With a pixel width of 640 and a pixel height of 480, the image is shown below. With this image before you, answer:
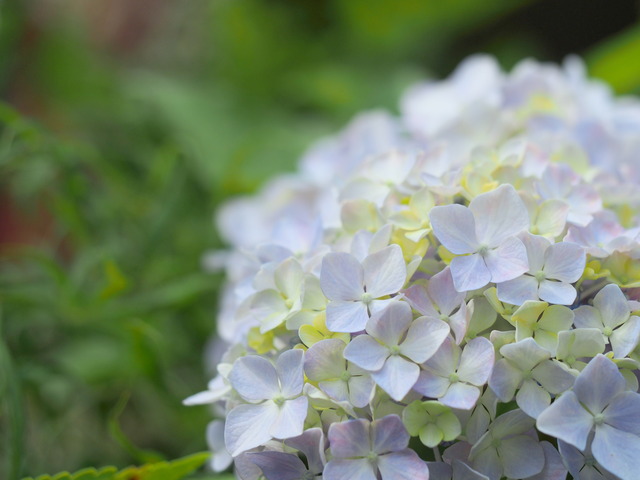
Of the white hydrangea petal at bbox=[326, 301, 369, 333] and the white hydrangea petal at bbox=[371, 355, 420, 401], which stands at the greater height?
the white hydrangea petal at bbox=[326, 301, 369, 333]

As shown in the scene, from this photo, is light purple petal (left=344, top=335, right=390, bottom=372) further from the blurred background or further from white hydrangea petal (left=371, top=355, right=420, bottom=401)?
the blurred background

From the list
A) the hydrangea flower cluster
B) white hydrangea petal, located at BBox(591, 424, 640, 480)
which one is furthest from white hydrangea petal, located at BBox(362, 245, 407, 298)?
white hydrangea petal, located at BBox(591, 424, 640, 480)

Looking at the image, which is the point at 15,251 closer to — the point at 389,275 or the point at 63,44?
the point at 389,275

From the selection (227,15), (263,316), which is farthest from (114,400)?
(227,15)

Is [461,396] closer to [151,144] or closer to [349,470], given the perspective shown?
[349,470]

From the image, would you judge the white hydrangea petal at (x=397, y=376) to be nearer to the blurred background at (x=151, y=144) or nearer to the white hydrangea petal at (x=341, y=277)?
the white hydrangea petal at (x=341, y=277)

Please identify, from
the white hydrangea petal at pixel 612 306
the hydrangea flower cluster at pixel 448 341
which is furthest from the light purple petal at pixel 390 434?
the white hydrangea petal at pixel 612 306

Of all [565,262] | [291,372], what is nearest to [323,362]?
[291,372]
